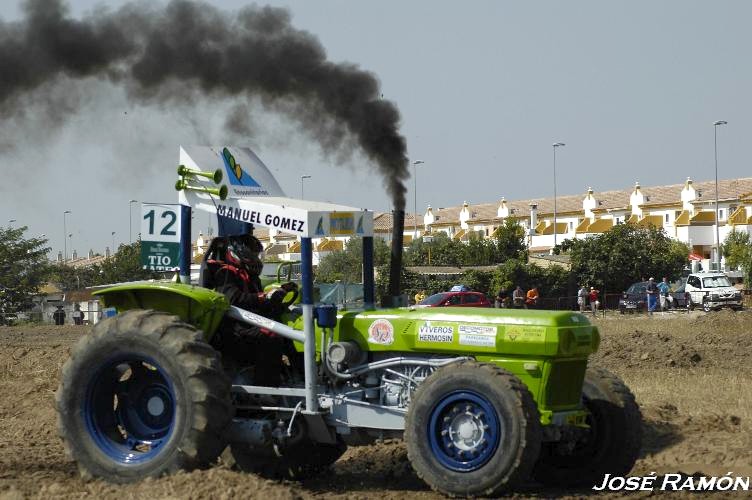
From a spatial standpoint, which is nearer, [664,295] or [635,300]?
[664,295]

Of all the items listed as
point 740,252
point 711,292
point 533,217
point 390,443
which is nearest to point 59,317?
point 711,292

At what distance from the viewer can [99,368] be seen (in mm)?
8680

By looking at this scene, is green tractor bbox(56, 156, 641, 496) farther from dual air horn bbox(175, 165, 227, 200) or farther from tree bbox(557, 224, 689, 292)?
tree bbox(557, 224, 689, 292)

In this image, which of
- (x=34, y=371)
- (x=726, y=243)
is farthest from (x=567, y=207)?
(x=34, y=371)

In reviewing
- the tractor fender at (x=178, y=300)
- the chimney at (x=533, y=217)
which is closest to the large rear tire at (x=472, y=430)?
the tractor fender at (x=178, y=300)

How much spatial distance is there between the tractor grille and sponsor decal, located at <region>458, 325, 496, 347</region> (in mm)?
467

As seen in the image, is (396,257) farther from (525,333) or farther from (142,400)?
(525,333)

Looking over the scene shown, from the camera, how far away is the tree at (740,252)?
2416 inches

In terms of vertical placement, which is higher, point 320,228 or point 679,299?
point 320,228

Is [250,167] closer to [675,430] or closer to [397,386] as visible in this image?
[397,386]

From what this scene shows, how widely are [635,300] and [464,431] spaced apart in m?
40.9

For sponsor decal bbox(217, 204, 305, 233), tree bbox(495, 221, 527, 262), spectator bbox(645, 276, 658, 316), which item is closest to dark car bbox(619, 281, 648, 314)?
spectator bbox(645, 276, 658, 316)

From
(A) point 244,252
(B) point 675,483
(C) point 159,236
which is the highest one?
(C) point 159,236

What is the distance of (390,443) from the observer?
10.7 meters
